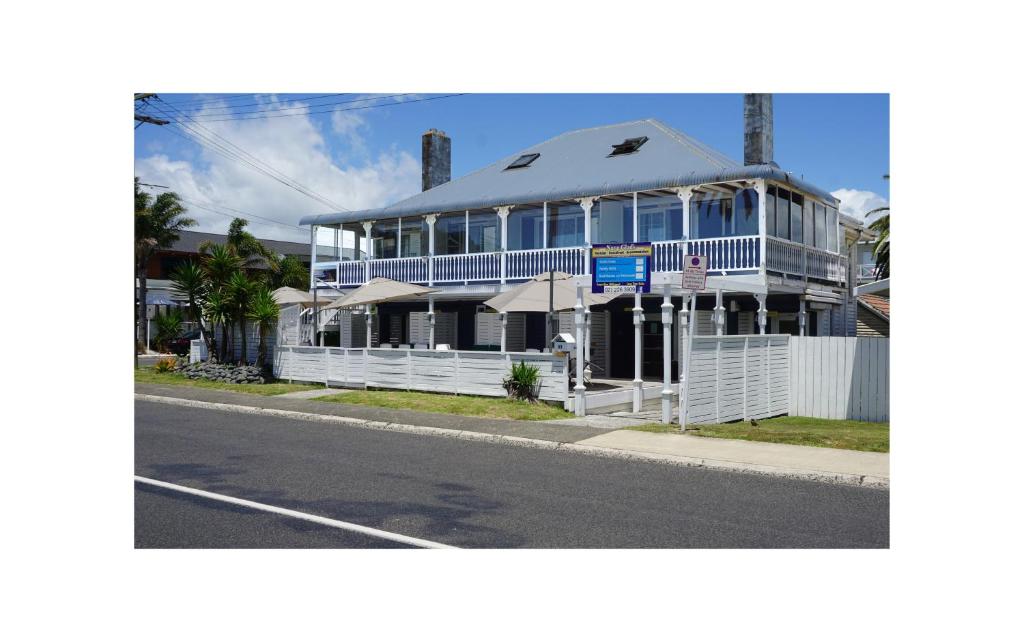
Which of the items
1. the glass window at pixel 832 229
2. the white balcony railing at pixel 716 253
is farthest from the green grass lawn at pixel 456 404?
the glass window at pixel 832 229

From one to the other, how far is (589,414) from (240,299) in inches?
494

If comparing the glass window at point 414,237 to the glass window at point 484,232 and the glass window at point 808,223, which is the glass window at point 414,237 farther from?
the glass window at point 808,223

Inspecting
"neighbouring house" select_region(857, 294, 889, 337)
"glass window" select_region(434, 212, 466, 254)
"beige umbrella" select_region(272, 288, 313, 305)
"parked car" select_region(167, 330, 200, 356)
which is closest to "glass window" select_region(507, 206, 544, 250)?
"glass window" select_region(434, 212, 466, 254)

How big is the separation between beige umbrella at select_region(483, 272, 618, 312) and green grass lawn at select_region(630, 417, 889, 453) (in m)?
5.03

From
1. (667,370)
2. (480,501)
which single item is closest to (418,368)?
(667,370)

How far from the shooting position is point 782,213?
20.9 meters

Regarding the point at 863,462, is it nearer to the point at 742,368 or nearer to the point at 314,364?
the point at 742,368

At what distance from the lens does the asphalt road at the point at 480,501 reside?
6.68 m

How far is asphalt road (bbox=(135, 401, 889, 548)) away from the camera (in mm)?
6676

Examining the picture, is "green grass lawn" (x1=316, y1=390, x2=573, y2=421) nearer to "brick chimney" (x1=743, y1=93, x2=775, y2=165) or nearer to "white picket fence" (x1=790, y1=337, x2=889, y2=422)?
"white picket fence" (x1=790, y1=337, x2=889, y2=422)

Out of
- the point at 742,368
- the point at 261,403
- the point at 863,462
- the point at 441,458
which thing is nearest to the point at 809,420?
the point at 742,368

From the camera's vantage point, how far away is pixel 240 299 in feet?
77.4

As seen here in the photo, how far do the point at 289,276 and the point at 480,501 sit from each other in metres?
39.6

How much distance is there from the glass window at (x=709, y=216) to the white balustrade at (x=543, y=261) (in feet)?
9.68
